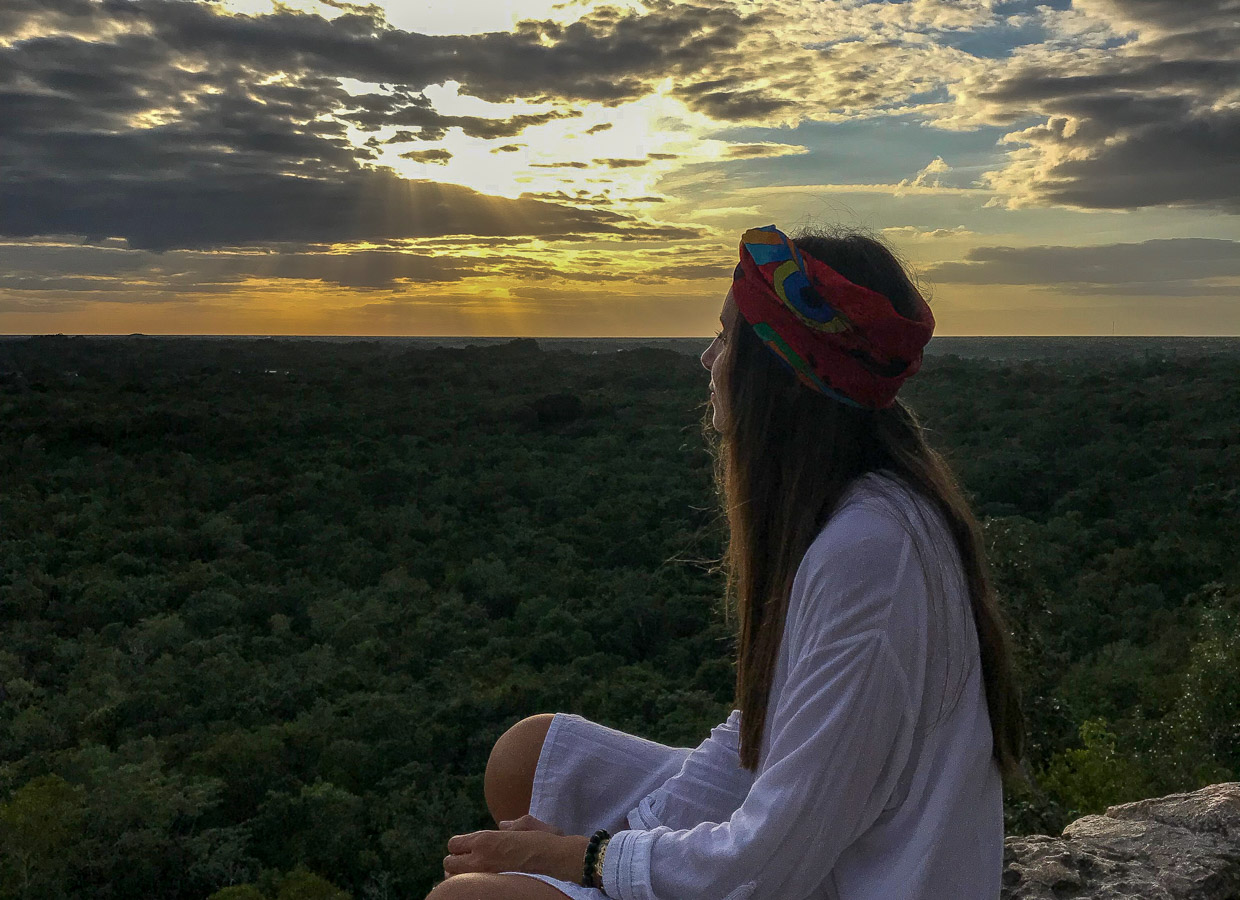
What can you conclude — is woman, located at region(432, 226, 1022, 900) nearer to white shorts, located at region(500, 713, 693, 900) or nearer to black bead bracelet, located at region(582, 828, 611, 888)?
black bead bracelet, located at region(582, 828, 611, 888)

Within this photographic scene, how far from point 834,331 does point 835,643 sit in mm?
426

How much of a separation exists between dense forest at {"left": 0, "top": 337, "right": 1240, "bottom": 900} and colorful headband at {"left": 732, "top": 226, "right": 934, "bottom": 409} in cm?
83

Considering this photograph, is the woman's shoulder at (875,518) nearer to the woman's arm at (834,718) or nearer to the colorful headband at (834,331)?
the woman's arm at (834,718)

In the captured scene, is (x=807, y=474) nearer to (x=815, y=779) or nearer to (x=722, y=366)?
(x=722, y=366)

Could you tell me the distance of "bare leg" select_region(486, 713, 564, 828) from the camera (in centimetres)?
191

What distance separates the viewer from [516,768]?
1.91 meters

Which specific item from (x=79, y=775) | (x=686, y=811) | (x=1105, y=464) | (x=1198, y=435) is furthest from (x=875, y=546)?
(x=1198, y=435)

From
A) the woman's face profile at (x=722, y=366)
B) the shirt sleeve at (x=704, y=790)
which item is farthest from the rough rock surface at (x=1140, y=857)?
the woman's face profile at (x=722, y=366)

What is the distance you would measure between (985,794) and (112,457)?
23438 mm

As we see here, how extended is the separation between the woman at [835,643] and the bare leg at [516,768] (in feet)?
0.86

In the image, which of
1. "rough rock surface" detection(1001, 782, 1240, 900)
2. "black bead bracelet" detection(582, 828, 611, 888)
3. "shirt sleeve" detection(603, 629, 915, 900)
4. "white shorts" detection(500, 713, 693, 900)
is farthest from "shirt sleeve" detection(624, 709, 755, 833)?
"rough rock surface" detection(1001, 782, 1240, 900)

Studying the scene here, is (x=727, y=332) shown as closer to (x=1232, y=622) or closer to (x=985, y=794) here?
(x=985, y=794)

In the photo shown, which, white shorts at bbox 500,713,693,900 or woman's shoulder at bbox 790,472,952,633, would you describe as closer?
woman's shoulder at bbox 790,472,952,633

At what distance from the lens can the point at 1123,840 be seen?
2.49m
